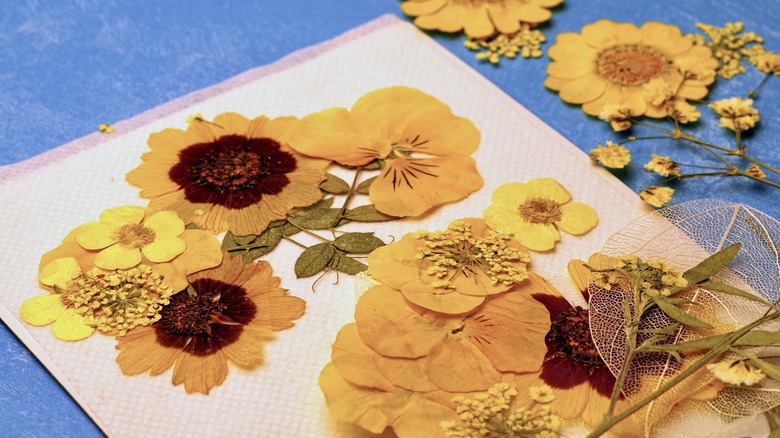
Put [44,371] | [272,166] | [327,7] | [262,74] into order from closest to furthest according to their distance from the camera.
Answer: [44,371]
[272,166]
[262,74]
[327,7]

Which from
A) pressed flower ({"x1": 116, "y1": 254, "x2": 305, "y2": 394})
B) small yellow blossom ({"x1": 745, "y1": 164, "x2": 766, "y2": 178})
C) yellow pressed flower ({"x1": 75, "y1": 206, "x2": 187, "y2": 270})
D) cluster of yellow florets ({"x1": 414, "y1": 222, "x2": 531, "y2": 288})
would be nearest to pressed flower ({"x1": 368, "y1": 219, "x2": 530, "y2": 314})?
cluster of yellow florets ({"x1": 414, "y1": 222, "x2": 531, "y2": 288})

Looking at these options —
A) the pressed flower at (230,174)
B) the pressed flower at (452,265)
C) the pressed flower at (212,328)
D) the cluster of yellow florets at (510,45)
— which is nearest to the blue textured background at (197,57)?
the cluster of yellow florets at (510,45)

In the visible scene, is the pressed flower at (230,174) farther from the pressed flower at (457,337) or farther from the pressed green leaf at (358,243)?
the pressed flower at (457,337)

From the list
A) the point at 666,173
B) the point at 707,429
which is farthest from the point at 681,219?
the point at 707,429

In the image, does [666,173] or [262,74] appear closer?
[666,173]

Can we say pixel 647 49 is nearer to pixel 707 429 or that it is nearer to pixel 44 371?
pixel 707 429

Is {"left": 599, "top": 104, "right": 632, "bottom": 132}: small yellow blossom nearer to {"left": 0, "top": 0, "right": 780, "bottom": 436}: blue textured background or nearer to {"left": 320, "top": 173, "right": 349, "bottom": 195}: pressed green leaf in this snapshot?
{"left": 0, "top": 0, "right": 780, "bottom": 436}: blue textured background
